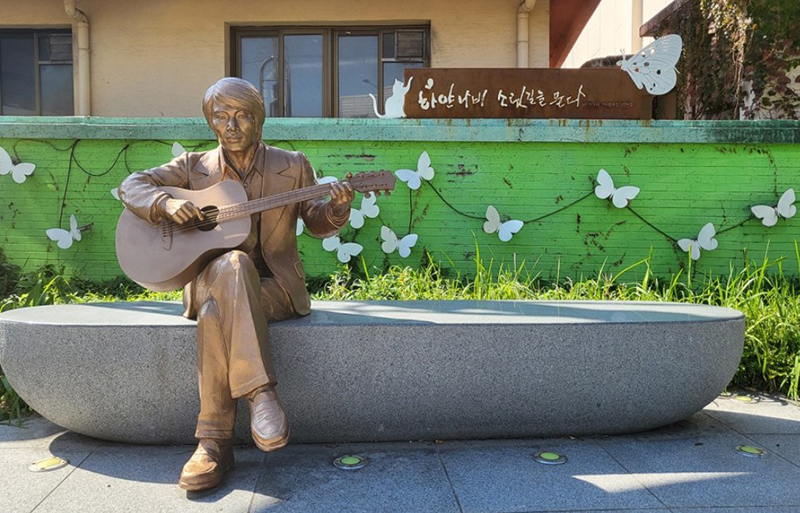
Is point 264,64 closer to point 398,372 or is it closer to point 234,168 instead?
point 234,168

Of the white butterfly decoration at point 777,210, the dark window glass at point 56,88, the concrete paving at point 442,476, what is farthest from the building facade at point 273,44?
the concrete paving at point 442,476

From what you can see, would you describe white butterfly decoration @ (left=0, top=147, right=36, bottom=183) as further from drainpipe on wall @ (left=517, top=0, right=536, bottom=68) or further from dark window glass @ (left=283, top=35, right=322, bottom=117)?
drainpipe on wall @ (left=517, top=0, right=536, bottom=68)

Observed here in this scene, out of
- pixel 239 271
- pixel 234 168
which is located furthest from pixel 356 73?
pixel 239 271

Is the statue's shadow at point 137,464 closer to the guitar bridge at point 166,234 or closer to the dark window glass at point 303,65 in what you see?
the guitar bridge at point 166,234

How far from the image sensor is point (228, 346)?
2656mm

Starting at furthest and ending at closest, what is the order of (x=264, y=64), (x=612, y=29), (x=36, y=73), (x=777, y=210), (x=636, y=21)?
(x=612, y=29) < (x=636, y=21) < (x=36, y=73) < (x=264, y=64) < (x=777, y=210)

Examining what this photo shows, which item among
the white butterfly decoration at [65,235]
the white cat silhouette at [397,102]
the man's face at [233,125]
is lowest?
the white butterfly decoration at [65,235]

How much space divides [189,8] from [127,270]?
19.2ft

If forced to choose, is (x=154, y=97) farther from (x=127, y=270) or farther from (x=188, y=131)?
(x=127, y=270)

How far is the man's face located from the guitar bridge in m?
0.47

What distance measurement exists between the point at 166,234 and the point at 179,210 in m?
0.19

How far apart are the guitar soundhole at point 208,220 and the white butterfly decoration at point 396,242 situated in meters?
3.08

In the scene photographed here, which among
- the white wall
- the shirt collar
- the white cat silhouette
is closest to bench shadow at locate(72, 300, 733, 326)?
the shirt collar

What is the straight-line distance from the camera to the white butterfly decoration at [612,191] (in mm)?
5785
